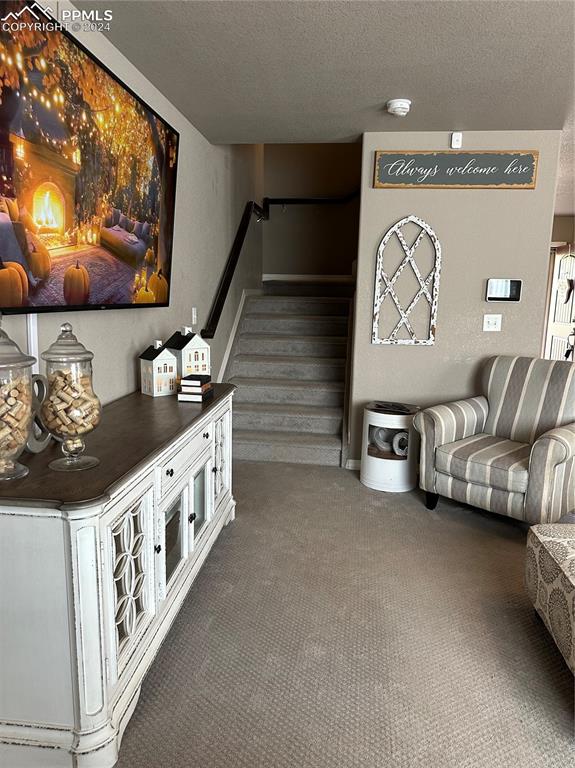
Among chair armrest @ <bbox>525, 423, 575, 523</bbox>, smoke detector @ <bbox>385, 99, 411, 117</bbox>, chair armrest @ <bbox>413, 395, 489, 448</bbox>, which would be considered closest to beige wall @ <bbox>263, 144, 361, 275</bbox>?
smoke detector @ <bbox>385, 99, 411, 117</bbox>

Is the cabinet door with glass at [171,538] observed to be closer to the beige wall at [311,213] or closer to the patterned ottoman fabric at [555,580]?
the patterned ottoman fabric at [555,580]

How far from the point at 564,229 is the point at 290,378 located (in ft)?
17.0

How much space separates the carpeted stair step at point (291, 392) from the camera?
14.3ft

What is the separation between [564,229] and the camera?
290 inches

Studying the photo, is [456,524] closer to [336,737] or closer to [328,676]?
[328,676]

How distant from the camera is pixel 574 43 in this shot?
7.13 ft

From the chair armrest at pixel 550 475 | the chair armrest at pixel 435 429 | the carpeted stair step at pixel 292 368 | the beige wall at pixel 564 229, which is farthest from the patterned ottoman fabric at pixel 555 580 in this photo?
the beige wall at pixel 564 229

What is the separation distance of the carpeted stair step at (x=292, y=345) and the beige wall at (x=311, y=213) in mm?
1813

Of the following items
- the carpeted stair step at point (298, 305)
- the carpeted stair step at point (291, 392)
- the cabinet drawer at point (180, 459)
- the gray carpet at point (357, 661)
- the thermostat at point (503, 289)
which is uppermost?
the thermostat at point (503, 289)

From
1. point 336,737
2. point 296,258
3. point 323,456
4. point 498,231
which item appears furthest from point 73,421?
point 296,258

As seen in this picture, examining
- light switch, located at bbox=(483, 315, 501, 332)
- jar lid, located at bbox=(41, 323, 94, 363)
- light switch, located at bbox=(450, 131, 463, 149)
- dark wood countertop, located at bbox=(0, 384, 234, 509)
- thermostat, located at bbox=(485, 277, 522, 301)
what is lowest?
dark wood countertop, located at bbox=(0, 384, 234, 509)

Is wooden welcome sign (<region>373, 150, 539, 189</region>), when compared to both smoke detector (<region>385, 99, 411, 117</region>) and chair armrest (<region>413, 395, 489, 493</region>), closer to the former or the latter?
smoke detector (<region>385, 99, 411, 117</region>)

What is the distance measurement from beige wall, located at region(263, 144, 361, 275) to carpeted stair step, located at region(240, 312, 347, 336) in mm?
1512

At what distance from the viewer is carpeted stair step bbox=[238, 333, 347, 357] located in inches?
188
